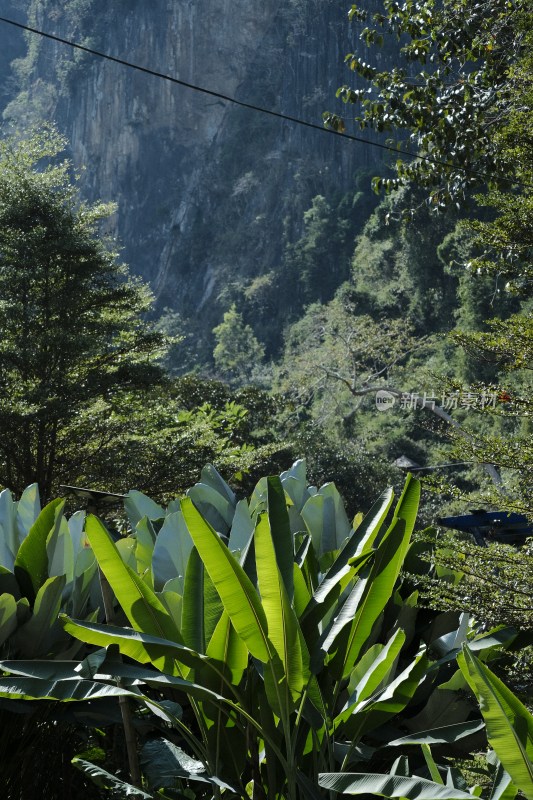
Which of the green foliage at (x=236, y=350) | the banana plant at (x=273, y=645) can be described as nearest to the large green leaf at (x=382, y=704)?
the banana plant at (x=273, y=645)

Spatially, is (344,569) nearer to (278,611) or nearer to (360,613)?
(360,613)

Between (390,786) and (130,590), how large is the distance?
0.57 meters

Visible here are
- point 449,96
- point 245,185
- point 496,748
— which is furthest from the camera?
point 245,185

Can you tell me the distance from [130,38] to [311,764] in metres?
71.8

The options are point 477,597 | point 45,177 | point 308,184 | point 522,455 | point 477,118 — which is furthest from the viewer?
point 308,184

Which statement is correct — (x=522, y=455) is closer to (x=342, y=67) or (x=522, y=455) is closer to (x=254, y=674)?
(x=254, y=674)

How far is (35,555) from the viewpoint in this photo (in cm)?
187

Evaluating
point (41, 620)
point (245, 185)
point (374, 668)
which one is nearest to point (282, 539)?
point (374, 668)

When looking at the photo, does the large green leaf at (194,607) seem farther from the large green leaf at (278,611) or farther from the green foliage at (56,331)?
the green foliage at (56,331)

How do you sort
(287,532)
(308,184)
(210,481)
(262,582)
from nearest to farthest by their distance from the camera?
(262,582) < (287,532) < (210,481) < (308,184)

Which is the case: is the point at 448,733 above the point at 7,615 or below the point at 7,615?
below

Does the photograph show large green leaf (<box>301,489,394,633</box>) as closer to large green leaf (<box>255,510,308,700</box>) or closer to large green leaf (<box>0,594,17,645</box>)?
large green leaf (<box>255,510,308,700</box>)

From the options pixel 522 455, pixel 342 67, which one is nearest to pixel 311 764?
pixel 522 455

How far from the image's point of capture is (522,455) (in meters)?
3.14
